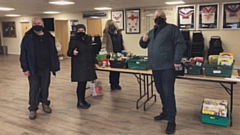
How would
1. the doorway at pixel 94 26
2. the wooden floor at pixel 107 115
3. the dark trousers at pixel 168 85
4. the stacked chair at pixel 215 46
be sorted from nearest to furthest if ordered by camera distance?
the dark trousers at pixel 168 85 < the wooden floor at pixel 107 115 < the stacked chair at pixel 215 46 < the doorway at pixel 94 26

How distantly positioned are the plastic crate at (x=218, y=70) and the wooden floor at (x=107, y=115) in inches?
27.4

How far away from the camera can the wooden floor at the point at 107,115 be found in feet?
9.62

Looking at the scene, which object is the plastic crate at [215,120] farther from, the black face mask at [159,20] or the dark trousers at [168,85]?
the black face mask at [159,20]

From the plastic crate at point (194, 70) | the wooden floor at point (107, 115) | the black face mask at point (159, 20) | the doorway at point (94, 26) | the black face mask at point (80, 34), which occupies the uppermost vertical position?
the doorway at point (94, 26)

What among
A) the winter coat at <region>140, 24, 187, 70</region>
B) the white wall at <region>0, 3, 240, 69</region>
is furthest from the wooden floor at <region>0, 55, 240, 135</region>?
the white wall at <region>0, 3, 240, 69</region>

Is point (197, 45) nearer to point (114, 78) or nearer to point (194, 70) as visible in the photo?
point (114, 78)

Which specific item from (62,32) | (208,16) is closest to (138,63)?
(208,16)

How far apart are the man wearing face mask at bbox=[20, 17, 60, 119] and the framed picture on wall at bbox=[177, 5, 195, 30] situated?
5.05 metres

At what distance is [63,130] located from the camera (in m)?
2.98

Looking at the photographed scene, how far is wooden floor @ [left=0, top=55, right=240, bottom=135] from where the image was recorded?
2934 mm

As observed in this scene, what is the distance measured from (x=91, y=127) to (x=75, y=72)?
35.8 inches

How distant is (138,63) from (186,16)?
177 inches

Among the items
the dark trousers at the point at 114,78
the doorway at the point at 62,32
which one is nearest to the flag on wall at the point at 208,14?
the dark trousers at the point at 114,78

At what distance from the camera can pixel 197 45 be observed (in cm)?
689
